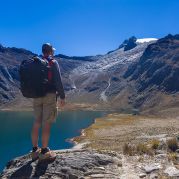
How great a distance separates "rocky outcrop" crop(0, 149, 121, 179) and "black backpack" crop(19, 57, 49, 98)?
252 cm

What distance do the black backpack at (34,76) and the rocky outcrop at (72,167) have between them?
252 cm

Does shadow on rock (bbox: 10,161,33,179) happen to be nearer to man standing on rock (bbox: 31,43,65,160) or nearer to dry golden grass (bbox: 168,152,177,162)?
man standing on rock (bbox: 31,43,65,160)

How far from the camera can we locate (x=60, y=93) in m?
13.3

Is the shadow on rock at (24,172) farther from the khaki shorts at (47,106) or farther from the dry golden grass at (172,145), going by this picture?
the dry golden grass at (172,145)

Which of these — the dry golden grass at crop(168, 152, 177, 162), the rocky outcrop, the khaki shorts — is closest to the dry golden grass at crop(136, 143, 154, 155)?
the dry golden grass at crop(168, 152, 177, 162)

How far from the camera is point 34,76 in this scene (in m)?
13.2

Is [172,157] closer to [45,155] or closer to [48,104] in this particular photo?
[45,155]

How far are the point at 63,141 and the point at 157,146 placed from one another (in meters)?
62.5

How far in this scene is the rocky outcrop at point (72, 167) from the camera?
13.8 m

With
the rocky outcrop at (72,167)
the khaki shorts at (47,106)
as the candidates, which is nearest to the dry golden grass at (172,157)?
the rocky outcrop at (72,167)

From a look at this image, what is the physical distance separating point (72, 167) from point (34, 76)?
336 centimetres

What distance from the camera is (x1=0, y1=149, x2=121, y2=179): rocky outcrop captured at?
13758 mm

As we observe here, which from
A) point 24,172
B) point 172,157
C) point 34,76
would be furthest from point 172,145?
point 34,76

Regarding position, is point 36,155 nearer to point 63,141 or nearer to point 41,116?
point 41,116
